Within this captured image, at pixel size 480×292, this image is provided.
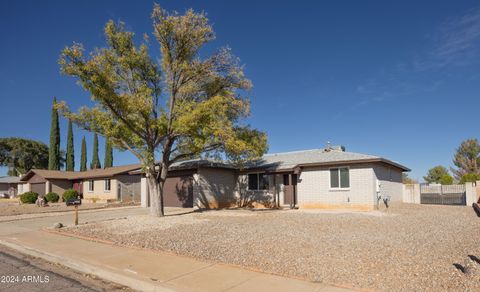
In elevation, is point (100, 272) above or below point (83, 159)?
below

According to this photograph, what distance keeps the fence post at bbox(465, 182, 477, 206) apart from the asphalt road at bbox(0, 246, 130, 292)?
2478cm

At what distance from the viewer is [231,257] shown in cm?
871

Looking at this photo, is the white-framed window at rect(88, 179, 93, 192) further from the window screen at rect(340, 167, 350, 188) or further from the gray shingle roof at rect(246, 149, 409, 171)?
the window screen at rect(340, 167, 350, 188)

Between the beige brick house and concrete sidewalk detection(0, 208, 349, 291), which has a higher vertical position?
the beige brick house

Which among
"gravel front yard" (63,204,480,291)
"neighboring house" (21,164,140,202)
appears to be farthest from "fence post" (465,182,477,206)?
"neighboring house" (21,164,140,202)

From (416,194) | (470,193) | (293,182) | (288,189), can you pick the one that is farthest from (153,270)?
(416,194)

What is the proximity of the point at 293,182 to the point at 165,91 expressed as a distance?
1086cm

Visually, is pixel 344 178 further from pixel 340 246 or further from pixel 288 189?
pixel 340 246

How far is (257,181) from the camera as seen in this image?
2553 cm

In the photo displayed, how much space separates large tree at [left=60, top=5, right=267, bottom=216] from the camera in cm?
1631

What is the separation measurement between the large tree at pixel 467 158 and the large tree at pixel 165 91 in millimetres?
48818

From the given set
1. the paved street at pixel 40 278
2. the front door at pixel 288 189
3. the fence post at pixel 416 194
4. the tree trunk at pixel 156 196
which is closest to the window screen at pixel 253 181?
the front door at pixel 288 189

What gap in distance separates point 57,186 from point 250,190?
90.2ft

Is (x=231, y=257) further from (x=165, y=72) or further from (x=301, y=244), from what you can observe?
(x=165, y=72)
